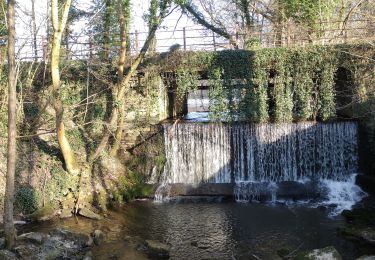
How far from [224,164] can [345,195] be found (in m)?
4.27

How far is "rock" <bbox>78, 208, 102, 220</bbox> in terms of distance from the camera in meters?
12.5

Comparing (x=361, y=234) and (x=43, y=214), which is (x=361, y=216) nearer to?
(x=361, y=234)

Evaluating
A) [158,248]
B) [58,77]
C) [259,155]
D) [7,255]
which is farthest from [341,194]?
[7,255]

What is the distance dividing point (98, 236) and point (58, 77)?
15.4 feet

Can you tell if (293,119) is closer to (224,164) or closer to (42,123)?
(224,164)

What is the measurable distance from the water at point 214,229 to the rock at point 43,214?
360 millimetres

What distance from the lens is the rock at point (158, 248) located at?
9842 mm

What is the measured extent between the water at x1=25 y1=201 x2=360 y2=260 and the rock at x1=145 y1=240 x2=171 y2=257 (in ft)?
0.66

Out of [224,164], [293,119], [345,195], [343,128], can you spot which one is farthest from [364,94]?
[224,164]

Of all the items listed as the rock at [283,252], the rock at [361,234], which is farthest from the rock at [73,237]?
the rock at [361,234]

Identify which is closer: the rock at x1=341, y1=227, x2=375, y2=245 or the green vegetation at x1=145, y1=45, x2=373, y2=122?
the rock at x1=341, y1=227, x2=375, y2=245

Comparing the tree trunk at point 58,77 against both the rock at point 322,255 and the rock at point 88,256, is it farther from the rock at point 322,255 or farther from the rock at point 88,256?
the rock at point 322,255

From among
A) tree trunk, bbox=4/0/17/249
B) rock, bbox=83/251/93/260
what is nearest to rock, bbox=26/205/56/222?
tree trunk, bbox=4/0/17/249

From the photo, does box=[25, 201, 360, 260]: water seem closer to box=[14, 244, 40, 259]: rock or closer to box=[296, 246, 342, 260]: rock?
box=[296, 246, 342, 260]: rock
